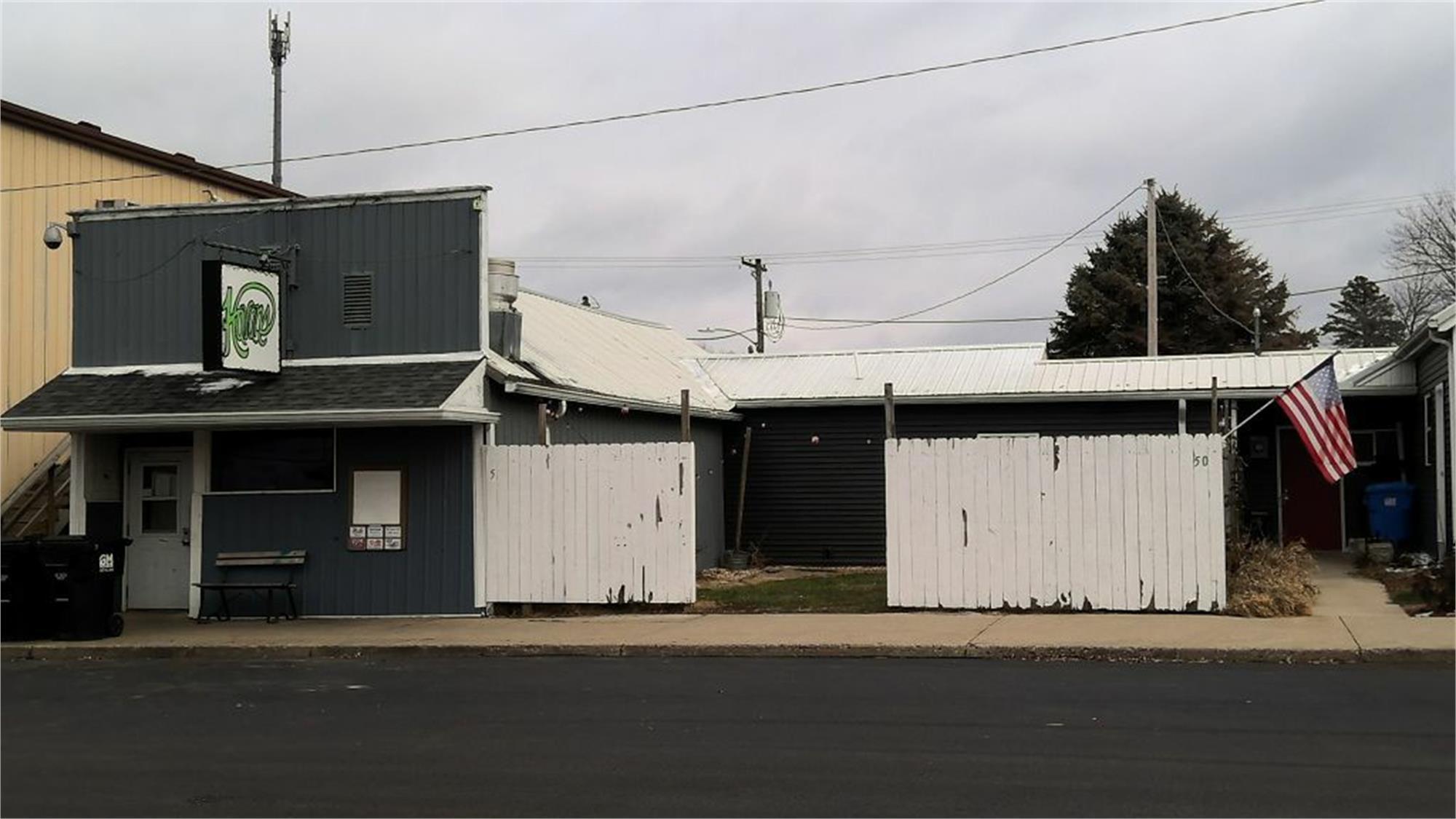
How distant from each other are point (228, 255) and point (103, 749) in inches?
390

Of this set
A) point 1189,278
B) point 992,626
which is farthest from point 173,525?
point 1189,278

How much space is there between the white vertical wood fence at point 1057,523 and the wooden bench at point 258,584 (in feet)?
24.6

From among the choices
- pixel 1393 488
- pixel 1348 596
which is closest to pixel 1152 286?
pixel 1393 488

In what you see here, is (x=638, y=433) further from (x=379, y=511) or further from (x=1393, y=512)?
(x=1393, y=512)

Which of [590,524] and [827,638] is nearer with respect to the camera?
[827,638]

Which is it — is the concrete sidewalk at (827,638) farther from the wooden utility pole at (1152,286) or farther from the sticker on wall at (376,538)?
the wooden utility pole at (1152,286)

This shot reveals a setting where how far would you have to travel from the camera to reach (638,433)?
22.5 meters

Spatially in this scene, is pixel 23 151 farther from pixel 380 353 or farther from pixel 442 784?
pixel 442 784

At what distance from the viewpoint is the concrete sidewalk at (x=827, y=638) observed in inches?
493

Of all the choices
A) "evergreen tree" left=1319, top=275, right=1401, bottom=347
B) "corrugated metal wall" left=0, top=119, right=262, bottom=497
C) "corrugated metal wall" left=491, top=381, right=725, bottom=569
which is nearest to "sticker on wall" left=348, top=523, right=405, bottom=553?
"corrugated metal wall" left=491, top=381, right=725, bottom=569

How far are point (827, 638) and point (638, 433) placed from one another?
30.5 feet

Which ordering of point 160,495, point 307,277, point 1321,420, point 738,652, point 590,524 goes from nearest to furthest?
point 738,652
point 590,524
point 1321,420
point 307,277
point 160,495

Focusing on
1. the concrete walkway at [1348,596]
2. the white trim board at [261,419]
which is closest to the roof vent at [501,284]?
the white trim board at [261,419]

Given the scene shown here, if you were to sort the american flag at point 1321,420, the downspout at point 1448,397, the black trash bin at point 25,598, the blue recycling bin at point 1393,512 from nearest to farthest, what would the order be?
the black trash bin at point 25,598
the american flag at point 1321,420
the downspout at point 1448,397
the blue recycling bin at point 1393,512
